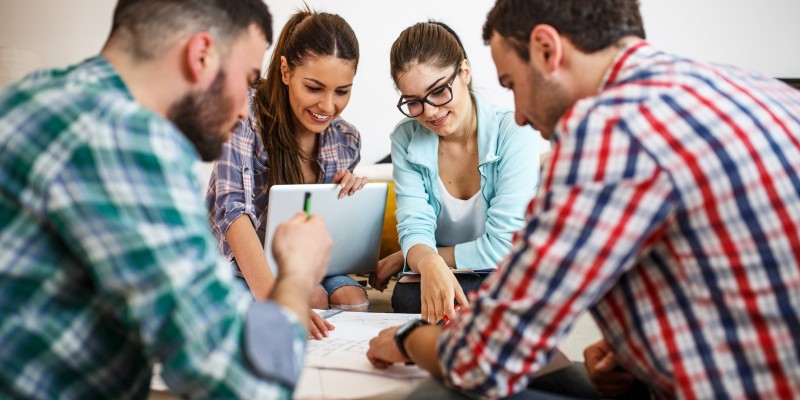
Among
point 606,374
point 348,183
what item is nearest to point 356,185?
point 348,183

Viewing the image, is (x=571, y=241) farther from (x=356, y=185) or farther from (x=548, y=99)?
(x=356, y=185)

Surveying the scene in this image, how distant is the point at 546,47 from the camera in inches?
34.2

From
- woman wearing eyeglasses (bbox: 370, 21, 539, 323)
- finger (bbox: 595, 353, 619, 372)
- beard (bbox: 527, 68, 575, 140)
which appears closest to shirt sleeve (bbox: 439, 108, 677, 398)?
beard (bbox: 527, 68, 575, 140)

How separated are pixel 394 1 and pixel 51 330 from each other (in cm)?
279

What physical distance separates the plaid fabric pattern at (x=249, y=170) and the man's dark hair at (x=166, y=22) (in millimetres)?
905

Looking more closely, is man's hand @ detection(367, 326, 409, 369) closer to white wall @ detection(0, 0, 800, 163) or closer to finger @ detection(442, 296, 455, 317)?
→ finger @ detection(442, 296, 455, 317)

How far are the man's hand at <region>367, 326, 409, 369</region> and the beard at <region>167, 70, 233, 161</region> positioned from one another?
0.38 metres

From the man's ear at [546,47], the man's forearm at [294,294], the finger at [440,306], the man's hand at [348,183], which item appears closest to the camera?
the man's forearm at [294,294]

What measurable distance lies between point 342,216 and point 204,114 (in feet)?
2.86

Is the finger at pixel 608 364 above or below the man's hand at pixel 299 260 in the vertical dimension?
below

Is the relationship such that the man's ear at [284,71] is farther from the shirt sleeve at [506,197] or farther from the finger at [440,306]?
the finger at [440,306]

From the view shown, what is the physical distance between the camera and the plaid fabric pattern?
1.71 m

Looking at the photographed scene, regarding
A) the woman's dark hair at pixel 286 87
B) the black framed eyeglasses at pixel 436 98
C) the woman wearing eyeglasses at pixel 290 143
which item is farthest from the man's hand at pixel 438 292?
the woman's dark hair at pixel 286 87

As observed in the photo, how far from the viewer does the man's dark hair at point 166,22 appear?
0.75m
